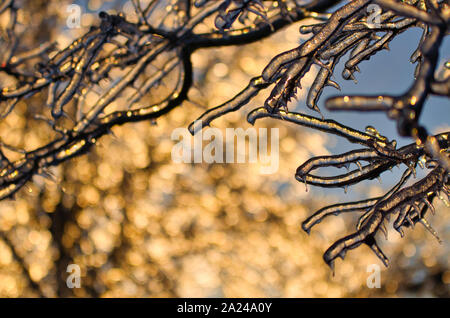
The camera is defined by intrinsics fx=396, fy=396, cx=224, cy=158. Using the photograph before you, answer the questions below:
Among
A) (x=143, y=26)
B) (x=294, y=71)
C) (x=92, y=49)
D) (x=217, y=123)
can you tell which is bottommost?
(x=294, y=71)

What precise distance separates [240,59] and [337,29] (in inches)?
222

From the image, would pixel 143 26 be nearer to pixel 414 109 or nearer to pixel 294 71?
pixel 294 71

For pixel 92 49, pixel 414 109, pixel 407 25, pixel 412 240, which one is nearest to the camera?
pixel 414 109

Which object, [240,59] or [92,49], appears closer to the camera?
[92,49]

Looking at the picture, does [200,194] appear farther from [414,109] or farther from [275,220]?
[414,109]

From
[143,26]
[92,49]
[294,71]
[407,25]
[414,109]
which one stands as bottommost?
[414,109]

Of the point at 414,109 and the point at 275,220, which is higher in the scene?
the point at 275,220

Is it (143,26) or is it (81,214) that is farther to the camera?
(81,214)

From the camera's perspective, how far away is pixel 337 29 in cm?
150

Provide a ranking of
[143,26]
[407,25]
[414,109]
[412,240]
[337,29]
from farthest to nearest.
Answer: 1. [412,240]
2. [143,26]
3. [407,25]
4. [337,29]
5. [414,109]

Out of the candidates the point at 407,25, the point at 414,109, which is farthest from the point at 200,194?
the point at 414,109

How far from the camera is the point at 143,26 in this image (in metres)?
2.44

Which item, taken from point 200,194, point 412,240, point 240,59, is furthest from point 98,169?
point 412,240

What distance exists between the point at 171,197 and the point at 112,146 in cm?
140
